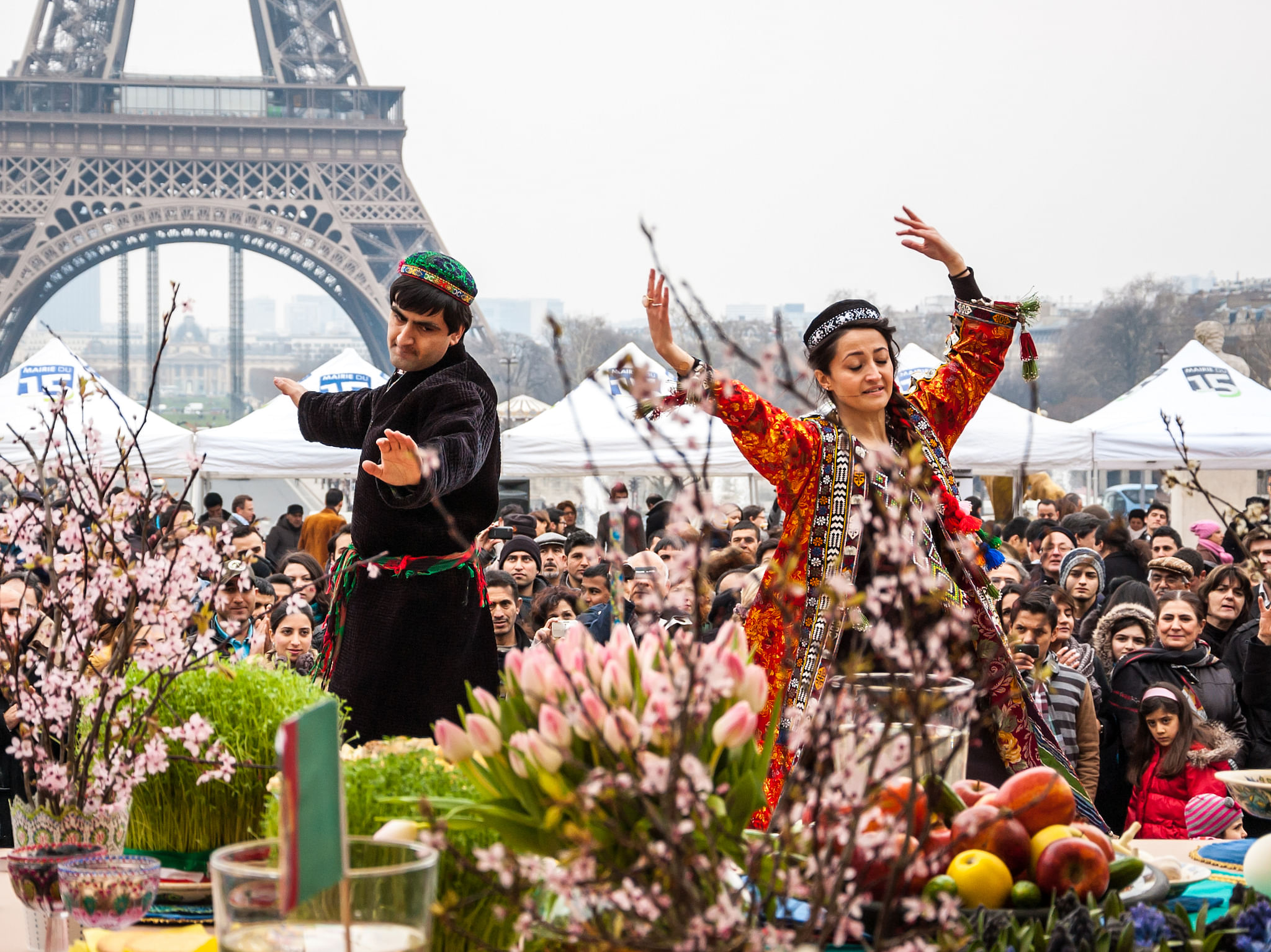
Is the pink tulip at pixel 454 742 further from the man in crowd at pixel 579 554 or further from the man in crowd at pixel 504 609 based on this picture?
the man in crowd at pixel 579 554

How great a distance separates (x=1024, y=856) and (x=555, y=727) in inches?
24.3

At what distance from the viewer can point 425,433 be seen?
2746 millimetres

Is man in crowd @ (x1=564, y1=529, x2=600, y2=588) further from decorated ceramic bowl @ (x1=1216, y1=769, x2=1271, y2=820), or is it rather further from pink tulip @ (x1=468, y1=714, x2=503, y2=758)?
pink tulip @ (x1=468, y1=714, x2=503, y2=758)

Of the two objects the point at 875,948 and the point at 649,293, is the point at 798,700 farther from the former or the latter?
the point at 875,948

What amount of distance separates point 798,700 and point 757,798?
1.57 metres

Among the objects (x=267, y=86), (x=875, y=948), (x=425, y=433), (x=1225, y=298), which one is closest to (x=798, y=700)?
(x=425, y=433)

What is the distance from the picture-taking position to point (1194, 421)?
10789 mm

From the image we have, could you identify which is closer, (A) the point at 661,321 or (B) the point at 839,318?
(A) the point at 661,321

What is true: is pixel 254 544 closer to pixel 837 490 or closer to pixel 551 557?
pixel 551 557

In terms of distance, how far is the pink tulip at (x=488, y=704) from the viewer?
4.41 ft

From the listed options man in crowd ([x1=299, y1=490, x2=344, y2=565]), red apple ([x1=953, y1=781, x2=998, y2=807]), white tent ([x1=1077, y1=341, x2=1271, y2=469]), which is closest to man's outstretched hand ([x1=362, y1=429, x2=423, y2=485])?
red apple ([x1=953, y1=781, x2=998, y2=807])

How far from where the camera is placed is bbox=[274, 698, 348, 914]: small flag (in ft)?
3.28

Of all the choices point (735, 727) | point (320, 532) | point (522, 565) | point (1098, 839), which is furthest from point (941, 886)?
point (320, 532)

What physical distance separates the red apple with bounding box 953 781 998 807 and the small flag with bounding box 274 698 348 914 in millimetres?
850
